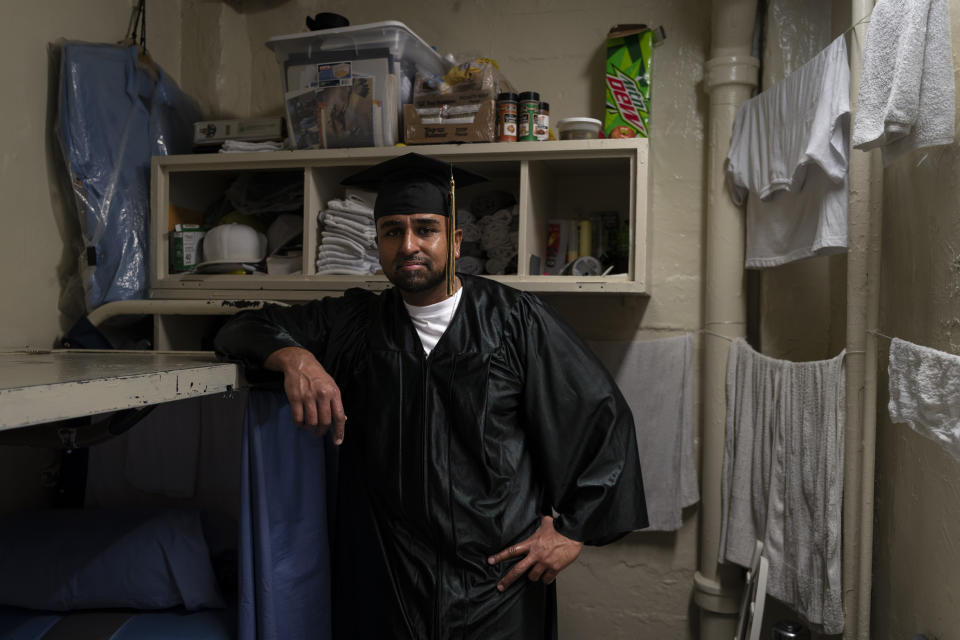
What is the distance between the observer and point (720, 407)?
2332mm

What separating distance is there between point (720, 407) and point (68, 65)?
232 cm

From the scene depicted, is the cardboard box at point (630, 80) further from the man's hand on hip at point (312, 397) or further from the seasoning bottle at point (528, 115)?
the man's hand on hip at point (312, 397)

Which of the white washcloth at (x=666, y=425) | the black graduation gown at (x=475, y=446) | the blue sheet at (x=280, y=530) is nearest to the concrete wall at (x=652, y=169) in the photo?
the white washcloth at (x=666, y=425)

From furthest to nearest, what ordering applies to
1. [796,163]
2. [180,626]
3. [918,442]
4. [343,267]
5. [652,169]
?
[652,169] → [343,267] → [796,163] → [180,626] → [918,442]

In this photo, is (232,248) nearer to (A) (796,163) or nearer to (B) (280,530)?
(B) (280,530)

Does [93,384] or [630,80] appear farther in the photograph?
[630,80]

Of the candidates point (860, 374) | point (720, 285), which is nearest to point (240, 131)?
point (720, 285)

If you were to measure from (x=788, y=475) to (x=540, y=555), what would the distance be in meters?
0.85

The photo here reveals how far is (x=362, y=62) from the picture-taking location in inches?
86.8

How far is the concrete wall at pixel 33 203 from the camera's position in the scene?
2121 mm

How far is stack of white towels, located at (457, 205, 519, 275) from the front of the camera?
7.66 feet

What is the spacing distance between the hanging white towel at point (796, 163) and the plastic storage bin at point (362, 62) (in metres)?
1.06

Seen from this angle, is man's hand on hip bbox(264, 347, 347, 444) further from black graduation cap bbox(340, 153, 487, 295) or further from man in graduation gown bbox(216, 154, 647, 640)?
black graduation cap bbox(340, 153, 487, 295)

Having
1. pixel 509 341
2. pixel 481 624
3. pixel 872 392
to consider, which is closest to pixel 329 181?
pixel 509 341
